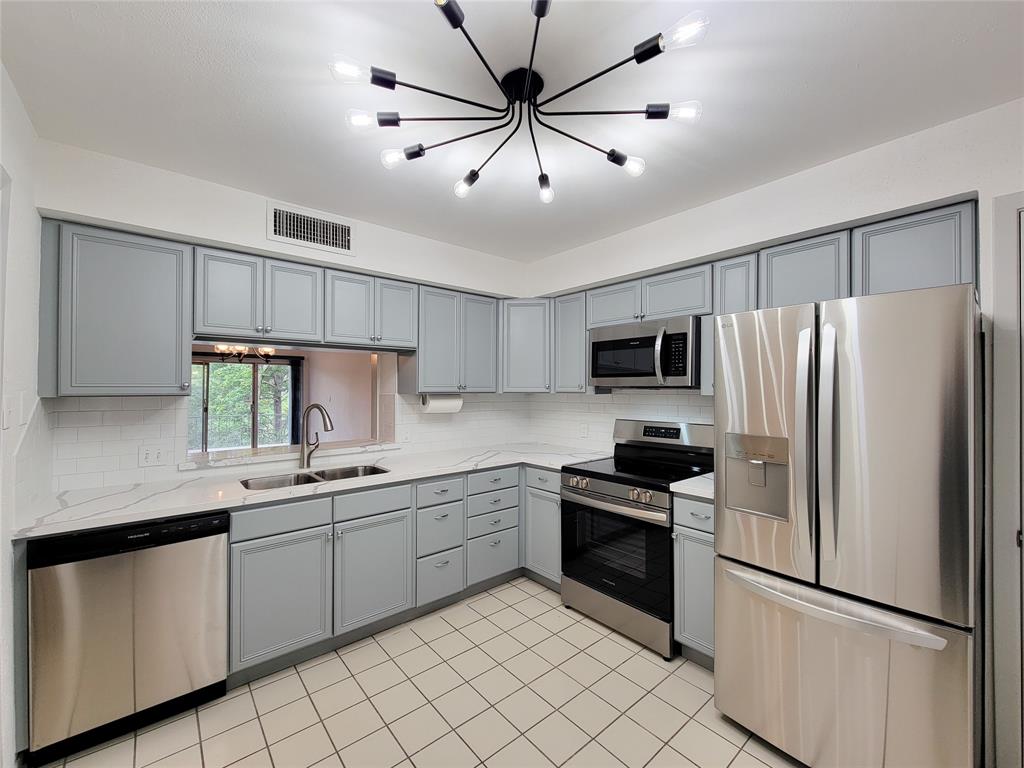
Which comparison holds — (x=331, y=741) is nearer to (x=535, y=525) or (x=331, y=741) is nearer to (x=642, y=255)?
(x=535, y=525)

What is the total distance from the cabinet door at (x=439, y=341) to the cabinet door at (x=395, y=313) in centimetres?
8

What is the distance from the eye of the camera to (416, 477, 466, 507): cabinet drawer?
9.36 ft

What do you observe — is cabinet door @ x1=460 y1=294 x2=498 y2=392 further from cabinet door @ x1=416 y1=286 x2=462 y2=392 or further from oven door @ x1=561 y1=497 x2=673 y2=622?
oven door @ x1=561 y1=497 x2=673 y2=622

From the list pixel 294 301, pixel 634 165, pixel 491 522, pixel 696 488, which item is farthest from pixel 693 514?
pixel 294 301

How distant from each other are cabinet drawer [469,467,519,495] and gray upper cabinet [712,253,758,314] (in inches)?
69.9

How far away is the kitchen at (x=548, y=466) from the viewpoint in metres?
1.46

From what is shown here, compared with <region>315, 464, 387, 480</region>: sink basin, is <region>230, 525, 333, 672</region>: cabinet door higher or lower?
lower

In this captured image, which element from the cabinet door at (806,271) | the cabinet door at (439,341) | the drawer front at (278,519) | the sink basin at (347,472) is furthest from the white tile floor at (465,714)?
the cabinet door at (806,271)

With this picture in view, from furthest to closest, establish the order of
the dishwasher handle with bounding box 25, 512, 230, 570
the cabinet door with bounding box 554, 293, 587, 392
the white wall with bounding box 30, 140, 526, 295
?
the cabinet door with bounding box 554, 293, 587, 392 → the white wall with bounding box 30, 140, 526, 295 → the dishwasher handle with bounding box 25, 512, 230, 570

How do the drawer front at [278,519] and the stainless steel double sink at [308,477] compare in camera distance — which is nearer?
the drawer front at [278,519]

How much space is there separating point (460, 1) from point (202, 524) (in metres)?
2.30

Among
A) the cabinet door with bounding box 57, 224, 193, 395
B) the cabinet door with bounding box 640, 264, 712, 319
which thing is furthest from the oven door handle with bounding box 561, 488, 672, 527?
the cabinet door with bounding box 57, 224, 193, 395

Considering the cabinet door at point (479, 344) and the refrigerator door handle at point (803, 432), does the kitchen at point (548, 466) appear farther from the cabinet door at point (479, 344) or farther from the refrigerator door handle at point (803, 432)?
the cabinet door at point (479, 344)

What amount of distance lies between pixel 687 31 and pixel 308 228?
2.35 metres
